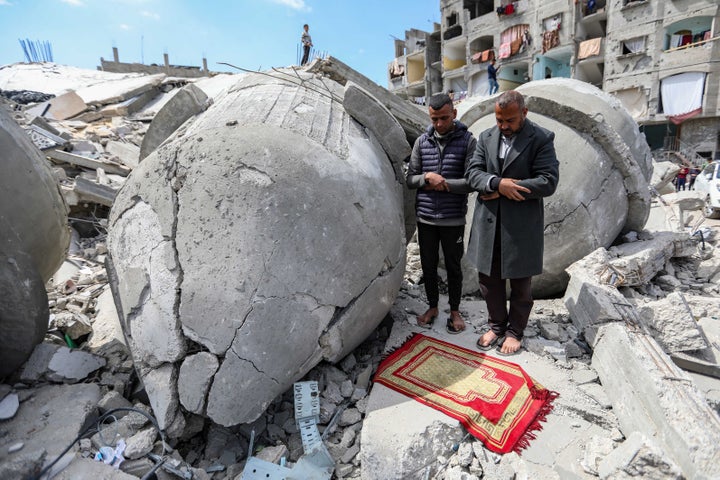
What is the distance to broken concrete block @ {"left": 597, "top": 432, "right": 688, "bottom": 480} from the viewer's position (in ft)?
5.57

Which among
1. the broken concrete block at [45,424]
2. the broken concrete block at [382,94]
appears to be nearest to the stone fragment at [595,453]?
the broken concrete block at [45,424]

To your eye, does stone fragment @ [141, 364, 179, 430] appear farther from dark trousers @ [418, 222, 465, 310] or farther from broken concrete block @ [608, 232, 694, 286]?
broken concrete block @ [608, 232, 694, 286]

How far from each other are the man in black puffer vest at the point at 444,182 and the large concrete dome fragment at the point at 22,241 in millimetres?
2611

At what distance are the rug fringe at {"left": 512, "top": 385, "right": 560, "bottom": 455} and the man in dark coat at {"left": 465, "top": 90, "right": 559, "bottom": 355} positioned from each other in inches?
16.7

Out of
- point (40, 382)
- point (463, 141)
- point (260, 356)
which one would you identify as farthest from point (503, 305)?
point (40, 382)

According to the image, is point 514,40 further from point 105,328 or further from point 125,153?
point 105,328

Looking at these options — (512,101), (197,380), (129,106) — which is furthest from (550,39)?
(197,380)

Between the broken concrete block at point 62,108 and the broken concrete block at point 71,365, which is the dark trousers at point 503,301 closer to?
the broken concrete block at point 71,365

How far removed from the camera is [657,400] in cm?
202

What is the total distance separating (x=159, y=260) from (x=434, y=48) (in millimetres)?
30579

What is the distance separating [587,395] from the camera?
2.48 meters

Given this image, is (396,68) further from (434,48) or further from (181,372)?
(181,372)

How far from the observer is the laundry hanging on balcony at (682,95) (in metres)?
16.7

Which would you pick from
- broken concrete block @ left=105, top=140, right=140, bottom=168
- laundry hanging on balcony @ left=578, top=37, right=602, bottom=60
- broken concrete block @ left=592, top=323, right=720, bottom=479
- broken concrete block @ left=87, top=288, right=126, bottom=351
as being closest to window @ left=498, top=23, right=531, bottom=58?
laundry hanging on balcony @ left=578, top=37, right=602, bottom=60
